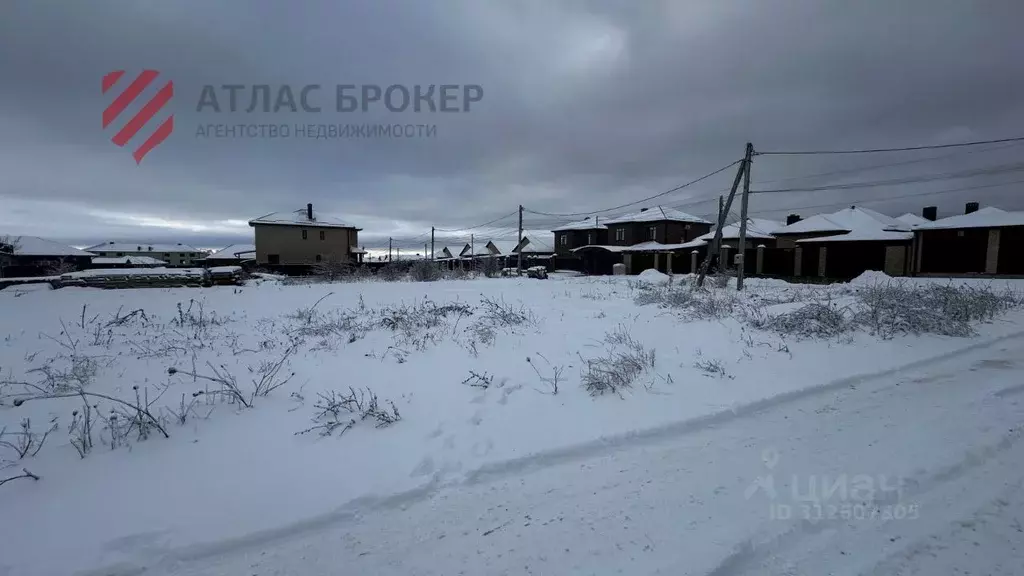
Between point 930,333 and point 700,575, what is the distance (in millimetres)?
8035

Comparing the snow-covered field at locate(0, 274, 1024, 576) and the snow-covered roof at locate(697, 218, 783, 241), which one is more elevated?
the snow-covered roof at locate(697, 218, 783, 241)

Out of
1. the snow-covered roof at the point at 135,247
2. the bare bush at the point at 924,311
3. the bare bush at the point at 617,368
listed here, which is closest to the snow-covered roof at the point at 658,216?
the bare bush at the point at 924,311

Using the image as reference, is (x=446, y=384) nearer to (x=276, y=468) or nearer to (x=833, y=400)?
(x=276, y=468)

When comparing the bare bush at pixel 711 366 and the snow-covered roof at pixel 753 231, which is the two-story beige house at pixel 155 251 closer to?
the snow-covered roof at pixel 753 231

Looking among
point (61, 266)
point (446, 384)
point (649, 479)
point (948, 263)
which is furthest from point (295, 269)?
point (948, 263)

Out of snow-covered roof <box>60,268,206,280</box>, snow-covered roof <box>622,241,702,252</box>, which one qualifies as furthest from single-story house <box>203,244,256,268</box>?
snow-covered roof <box>622,241,702,252</box>

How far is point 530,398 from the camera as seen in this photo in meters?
4.36

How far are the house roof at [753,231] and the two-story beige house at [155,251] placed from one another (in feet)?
245

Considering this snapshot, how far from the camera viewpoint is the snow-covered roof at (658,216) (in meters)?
43.8

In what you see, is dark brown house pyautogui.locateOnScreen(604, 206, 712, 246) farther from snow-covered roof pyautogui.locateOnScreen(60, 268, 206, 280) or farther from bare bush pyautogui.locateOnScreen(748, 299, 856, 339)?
snow-covered roof pyautogui.locateOnScreen(60, 268, 206, 280)

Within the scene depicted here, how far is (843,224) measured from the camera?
33.2 m

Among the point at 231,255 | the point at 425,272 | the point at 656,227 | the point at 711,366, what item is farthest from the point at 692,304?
the point at 231,255

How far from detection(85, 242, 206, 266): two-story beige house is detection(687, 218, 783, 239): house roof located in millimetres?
74585

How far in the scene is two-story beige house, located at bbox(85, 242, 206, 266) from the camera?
69000mm
